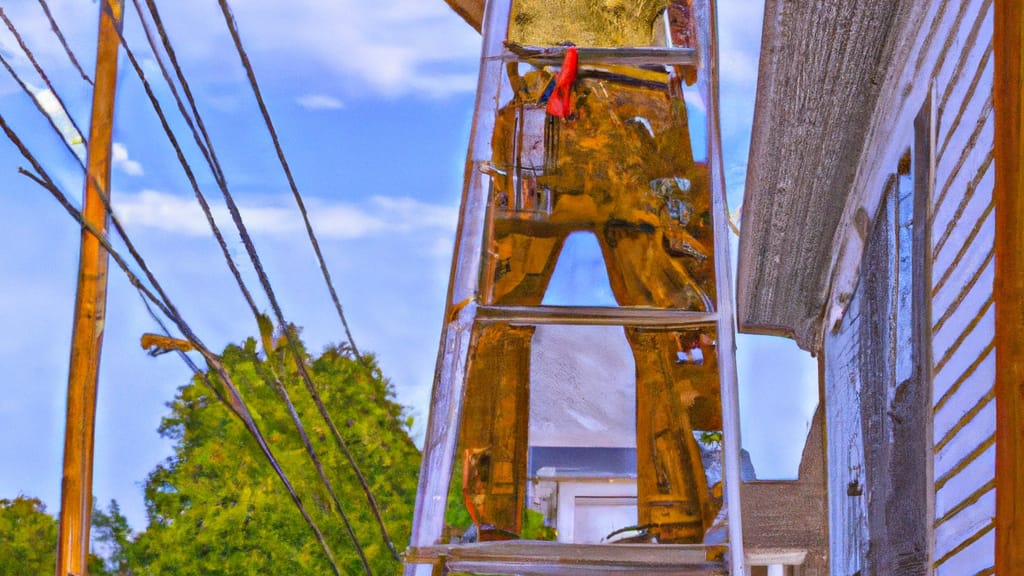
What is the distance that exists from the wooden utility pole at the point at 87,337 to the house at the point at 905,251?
3995mm

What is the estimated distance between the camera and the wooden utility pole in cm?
666

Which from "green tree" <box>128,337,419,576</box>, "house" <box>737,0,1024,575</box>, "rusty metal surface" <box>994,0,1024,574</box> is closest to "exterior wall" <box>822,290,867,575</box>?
"house" <box>737,0,1024,575</box>

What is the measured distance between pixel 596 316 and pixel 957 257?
3.99 ft

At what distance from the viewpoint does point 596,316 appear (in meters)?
4.04

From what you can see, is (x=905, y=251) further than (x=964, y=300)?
Yes

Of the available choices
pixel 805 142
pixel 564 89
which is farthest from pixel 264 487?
pixel 564 89

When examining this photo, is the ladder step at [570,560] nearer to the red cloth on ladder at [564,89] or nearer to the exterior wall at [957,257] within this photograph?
the exterior wall at [957,257]

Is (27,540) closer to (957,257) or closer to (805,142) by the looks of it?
(805,142)

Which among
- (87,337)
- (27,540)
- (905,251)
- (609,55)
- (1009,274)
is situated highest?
(609,55)

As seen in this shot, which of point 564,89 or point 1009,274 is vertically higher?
point 564,89

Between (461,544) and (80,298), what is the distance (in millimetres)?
4258

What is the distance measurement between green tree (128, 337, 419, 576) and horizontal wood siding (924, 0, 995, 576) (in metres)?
16.1

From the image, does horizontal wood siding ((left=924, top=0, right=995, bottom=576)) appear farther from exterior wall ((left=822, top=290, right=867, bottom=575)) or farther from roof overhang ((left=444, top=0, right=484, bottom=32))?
roof overhang ((left=444, top=0, right=484, bottom=32))

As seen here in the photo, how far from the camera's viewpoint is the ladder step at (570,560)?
3.44 meters
